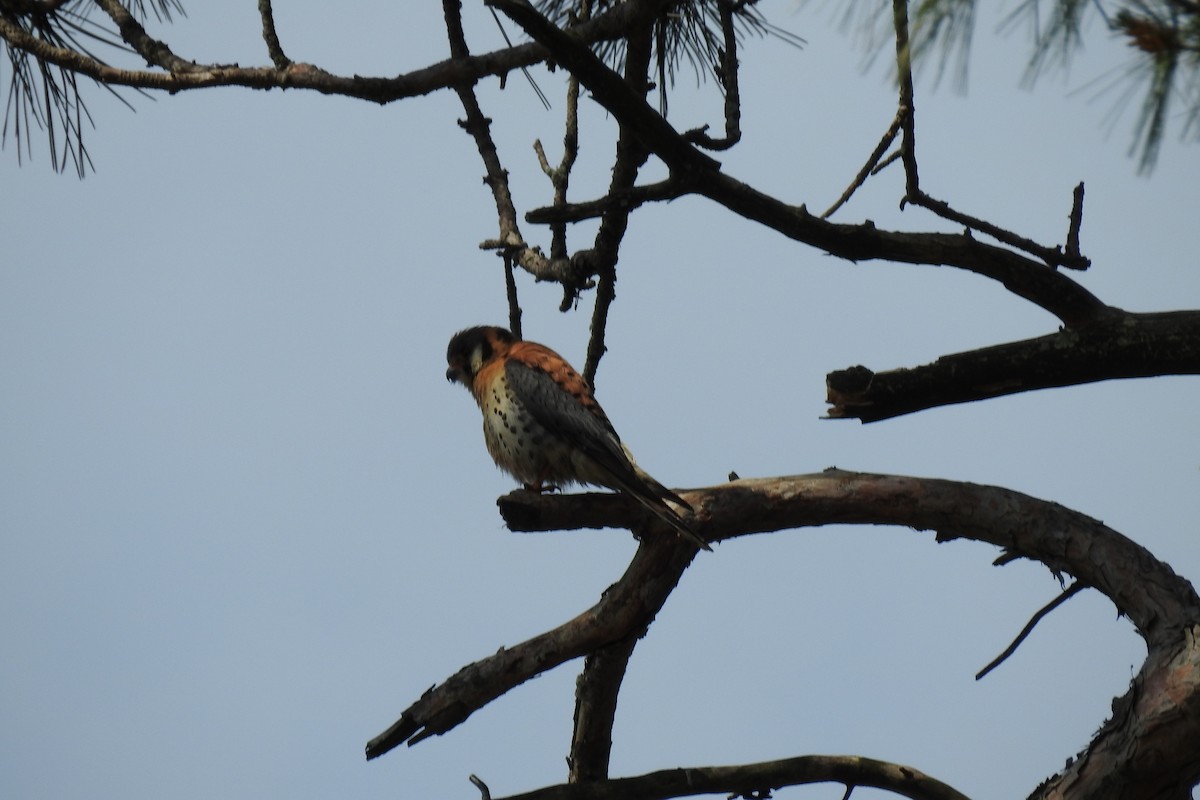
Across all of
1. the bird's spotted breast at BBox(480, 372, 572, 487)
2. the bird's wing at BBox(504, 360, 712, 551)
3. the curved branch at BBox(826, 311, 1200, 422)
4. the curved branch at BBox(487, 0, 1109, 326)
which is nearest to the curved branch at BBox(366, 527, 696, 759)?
the bird's wing at BBox(504, 360, 712, 551)

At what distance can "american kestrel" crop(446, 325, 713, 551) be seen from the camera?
468 centimetres

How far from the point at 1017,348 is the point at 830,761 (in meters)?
1.45

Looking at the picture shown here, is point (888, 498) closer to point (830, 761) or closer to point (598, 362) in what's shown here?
point (830, 761)

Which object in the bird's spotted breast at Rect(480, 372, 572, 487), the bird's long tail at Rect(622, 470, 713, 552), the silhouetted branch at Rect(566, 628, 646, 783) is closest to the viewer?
the bird's long tail at Rect(622, 470, 713, 552)

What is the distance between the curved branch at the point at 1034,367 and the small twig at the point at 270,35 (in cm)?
257

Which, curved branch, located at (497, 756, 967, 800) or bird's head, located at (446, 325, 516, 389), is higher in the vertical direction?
bird's head, located at (446, 325, 516, 389)

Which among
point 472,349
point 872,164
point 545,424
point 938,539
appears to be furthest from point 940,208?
point 472,349

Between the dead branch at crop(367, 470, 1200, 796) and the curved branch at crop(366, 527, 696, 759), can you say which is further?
the curved branch at crop(366, 527, 696, 759)

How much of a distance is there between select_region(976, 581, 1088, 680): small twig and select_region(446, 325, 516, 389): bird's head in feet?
8.59

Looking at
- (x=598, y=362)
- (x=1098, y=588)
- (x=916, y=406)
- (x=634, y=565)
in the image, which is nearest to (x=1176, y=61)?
(x=916, y=406)

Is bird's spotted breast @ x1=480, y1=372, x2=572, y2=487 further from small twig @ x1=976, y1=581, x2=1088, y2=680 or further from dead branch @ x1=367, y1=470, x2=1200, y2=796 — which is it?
small twig @ x1=976, y1=581, x2=1088, y2=680

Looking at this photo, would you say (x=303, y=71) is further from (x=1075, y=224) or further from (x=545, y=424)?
(x=1075, y=224)

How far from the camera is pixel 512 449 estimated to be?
16.6 ft

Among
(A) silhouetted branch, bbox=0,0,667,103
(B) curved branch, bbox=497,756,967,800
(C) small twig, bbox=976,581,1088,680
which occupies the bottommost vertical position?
(B) curved branch, bbox=497,756,967,800
